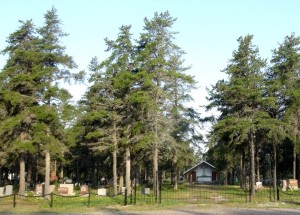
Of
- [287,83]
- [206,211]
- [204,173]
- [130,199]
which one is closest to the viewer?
[206,211]

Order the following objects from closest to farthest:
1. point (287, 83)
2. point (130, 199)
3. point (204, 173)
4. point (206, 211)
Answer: point (206, 211), point (130, 199), point (287, 83), point (204, 173)

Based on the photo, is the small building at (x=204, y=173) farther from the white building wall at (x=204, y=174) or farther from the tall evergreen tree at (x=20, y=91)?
the tall evergreen tree at (x=20, y=91)

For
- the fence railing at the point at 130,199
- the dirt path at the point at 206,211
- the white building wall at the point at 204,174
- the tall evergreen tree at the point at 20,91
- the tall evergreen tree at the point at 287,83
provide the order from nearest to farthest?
1. the dirt path at the point at 206,211
2. the fence railing at the point at 130,199
3. the tall evergreen tree at the point at 20,91
4. the tall evergreen tree at the point at 287,83
5. the white building wall at the point at 204,174

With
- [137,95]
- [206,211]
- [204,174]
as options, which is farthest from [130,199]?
[204,174]

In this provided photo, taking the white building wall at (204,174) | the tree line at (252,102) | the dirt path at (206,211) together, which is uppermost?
the tree line at (252,102)

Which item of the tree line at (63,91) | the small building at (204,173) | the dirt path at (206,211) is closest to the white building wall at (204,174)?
the small building at (204,173)

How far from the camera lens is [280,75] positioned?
34.7 meters

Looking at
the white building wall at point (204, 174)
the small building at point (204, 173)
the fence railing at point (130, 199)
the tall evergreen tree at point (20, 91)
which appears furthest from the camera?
the white building wall at point (204, 174)

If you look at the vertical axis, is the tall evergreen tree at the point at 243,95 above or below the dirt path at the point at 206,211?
above

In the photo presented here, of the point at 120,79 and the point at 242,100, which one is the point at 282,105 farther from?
the point at 120,79

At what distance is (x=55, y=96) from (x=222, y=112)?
45.8 ft

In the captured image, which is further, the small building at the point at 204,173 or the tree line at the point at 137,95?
the small building at the point at 204,173

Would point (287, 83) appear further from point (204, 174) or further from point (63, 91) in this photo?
point (204, 174)

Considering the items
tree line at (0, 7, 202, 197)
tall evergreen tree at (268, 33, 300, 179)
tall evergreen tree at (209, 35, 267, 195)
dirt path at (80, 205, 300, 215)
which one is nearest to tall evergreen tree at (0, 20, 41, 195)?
tree line at (0, 7, 202, 197)
